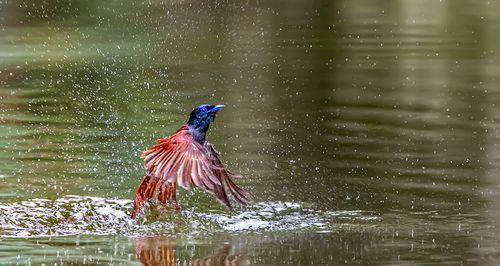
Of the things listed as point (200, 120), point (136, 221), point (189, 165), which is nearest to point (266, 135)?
point (136, 221)

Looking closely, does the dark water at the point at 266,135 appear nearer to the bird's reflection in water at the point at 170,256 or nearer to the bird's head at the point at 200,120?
the bird's reflection in water at the point at 170,256

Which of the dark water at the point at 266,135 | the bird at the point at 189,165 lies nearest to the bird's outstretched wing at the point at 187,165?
the bird at the point at 189,165

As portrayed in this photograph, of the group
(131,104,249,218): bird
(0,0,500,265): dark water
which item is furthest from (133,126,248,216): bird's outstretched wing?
(0,0,500,265): dark water

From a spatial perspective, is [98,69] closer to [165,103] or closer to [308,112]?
[165,103]

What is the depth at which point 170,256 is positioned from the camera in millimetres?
7680

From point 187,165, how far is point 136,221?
3.19 feet

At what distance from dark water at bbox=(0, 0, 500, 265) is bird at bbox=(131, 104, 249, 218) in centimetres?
28

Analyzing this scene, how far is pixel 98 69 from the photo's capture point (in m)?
17.9

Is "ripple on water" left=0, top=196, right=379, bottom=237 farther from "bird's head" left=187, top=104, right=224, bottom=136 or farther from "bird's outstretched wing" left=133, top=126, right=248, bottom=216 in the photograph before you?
"bird's head" left=187, top=104, right=224, bottom=136

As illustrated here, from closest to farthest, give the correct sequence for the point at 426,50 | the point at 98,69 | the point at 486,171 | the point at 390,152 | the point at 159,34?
1. the point at 486,171
2. the point at 390,152
3. the point at 98,69
4. the point at 426,50
5. the point at 159,34

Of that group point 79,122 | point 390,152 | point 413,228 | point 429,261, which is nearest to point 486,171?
point 390,152

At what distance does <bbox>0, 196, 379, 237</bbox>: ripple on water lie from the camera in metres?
8.51

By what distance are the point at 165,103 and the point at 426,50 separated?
21.5ft

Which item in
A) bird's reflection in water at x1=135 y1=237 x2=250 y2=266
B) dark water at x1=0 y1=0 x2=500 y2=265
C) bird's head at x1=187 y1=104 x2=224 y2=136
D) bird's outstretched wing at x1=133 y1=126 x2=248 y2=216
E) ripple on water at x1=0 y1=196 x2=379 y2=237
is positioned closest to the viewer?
bird's reflection in water at x1=135 y1=237 x2=250 y2=266
